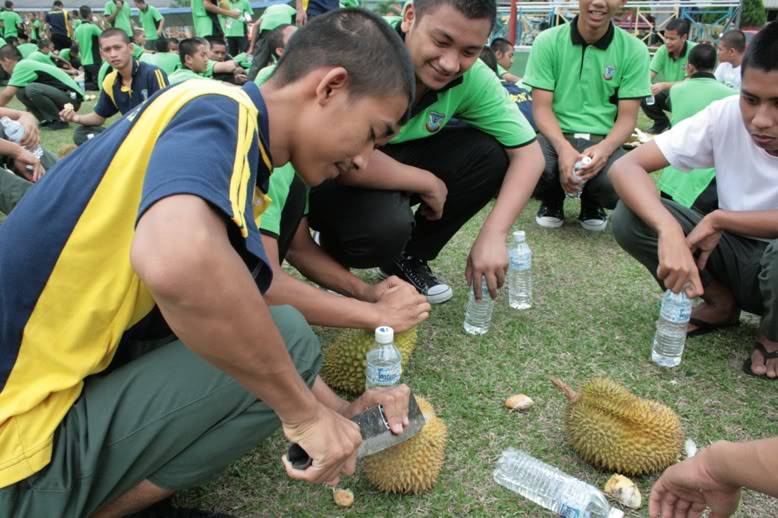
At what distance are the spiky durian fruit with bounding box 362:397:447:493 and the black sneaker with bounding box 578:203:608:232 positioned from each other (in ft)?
9.93

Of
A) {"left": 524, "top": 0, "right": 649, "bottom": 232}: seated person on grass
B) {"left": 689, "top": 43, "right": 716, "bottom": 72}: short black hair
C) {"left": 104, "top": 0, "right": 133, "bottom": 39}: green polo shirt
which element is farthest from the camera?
{"left": 104, "top": 0, "right": 133, "bottom": 39}: green polo shirt

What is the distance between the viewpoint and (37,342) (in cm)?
133

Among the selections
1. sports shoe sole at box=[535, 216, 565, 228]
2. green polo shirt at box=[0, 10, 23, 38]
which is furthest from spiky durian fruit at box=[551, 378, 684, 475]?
green polo shirt at box=[0, 10, 23, 38]

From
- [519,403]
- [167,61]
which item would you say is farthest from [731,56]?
[167,61]

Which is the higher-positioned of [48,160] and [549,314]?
[48,160]

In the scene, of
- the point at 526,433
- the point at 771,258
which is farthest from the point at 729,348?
the point at 526,433

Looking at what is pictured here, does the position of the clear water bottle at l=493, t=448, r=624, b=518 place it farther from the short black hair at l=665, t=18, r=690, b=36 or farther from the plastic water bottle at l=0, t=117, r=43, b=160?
the short black hair at l=665, t=18, r=690, b=36

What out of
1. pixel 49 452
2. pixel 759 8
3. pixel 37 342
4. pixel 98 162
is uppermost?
pixel 98 162

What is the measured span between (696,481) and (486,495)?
27.9 inches

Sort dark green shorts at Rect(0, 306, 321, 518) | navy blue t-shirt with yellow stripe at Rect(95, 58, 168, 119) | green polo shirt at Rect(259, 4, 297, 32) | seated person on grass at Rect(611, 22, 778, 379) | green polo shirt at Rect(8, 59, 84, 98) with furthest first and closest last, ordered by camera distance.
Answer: green polo shirt at Rect(8, 59, 84, 98), green polo shirt at Rect(259, 4, 297, 32), navy blue t-shirt with yellow stripe at Rect(95, 58, 168, 119), seated person on grass at Rect(611, 22, 778, 379), dark green shorts at Rect(0, 306, 321, 518)

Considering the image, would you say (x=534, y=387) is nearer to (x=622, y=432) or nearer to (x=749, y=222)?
(x=622, y=432)

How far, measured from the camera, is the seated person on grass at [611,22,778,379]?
2389 millimetres

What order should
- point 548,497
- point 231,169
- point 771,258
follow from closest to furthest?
point 231,169, point 548,497, point 771,258

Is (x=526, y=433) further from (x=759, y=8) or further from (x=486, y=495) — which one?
(x=759, y=8)
